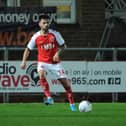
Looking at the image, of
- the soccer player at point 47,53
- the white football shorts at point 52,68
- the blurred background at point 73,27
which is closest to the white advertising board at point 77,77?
the blurred background at point 73,27

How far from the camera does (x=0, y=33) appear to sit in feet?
73.2

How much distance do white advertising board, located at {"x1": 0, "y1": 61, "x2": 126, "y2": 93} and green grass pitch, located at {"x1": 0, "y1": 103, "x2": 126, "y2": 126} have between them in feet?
11.7

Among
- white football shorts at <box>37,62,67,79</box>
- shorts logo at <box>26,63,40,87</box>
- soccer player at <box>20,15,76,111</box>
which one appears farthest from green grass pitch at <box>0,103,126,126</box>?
shorts logo at <box>26,63,40,87</box>

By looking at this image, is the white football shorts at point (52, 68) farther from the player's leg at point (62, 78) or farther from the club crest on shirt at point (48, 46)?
the club crest on shirt at point (48, 46)

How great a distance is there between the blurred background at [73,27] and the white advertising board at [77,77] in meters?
0.49

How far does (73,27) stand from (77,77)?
2486 mm

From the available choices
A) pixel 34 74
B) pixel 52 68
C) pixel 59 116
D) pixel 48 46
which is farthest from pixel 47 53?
pixel 34 74

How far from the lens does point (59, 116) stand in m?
14.6

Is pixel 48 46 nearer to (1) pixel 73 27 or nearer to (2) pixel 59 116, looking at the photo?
(2) pixel 59 116

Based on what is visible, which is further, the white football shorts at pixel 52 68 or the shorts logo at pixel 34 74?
the shorts logo at pixel 34 74

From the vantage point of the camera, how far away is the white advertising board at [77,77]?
821 inches

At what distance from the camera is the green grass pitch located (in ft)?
43.7

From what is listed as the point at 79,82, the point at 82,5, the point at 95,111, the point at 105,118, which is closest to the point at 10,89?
the point at 79,82

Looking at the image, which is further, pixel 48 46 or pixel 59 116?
pixel 48 46
